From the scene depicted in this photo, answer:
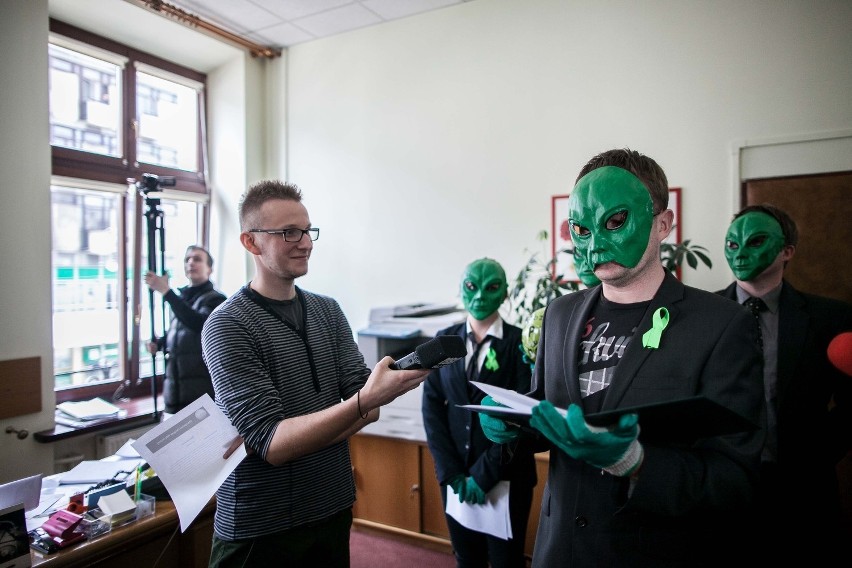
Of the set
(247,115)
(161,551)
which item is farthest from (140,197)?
(161,551)

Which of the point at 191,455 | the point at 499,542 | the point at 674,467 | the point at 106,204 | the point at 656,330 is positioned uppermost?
the point at 106,204

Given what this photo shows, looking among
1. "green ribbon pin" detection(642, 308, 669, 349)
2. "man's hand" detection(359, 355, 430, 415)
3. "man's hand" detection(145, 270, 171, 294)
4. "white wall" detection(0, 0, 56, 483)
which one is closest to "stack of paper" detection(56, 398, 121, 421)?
"white wall" detection(0, 0, 56, 483)

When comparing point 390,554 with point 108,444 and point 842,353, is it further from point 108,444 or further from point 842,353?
point 842,353

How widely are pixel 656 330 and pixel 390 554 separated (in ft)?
7.85

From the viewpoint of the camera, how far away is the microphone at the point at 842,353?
5.37ft

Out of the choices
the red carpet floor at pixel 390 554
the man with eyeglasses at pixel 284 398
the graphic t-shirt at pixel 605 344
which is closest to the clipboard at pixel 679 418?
the graphic t-shirt at pixel 605 344

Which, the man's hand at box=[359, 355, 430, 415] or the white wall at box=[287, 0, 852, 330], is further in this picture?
the white wall at box=[287, 0, 852, 330]

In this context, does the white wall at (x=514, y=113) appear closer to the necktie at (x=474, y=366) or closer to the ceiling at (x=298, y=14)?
the ceiling at (x=298, y=14)

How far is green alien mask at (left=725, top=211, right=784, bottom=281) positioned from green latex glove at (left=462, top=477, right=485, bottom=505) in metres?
1.28

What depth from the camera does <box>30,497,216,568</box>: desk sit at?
1.54 metres

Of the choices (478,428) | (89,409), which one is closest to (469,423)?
(478,428)

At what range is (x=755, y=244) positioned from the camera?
197cm

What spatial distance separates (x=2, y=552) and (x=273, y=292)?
98 cm

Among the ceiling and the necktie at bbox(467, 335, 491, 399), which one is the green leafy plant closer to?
the necktie at bbox(467, 335, 491, 399)
